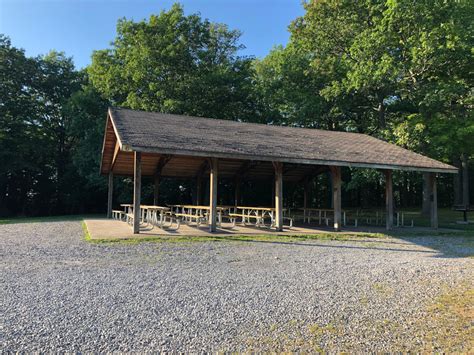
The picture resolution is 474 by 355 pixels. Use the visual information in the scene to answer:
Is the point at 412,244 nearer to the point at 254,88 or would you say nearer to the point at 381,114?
the point at 381,114

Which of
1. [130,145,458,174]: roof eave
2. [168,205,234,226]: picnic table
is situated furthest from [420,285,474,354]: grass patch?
[168,205,234,226]: picnic table

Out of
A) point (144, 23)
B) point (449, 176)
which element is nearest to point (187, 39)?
point (144, 23)

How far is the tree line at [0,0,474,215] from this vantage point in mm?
17016

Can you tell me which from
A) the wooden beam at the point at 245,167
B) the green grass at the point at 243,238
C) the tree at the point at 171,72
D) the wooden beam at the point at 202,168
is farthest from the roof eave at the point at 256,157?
the tree at the point at 171,72

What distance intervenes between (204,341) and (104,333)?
0.90 metres

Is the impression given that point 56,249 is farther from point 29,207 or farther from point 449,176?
point 449,176

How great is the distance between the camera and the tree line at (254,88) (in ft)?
55.8

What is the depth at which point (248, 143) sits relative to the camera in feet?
36.7

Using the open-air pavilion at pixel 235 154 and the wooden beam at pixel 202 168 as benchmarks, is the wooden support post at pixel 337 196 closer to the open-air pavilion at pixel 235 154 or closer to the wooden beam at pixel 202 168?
the open-air pavilion at pixel 235 154

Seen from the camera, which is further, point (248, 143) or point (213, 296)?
point (248, 143)

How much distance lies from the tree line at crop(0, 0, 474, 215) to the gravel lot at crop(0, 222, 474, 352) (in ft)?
38.9

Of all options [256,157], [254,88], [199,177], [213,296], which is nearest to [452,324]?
[213,296]

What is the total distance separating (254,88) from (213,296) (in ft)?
68.0

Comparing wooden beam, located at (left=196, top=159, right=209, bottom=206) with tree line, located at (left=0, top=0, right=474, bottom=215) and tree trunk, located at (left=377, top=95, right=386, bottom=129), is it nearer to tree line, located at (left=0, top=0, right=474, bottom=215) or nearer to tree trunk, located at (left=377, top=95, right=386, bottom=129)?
tree line, located at (left=0, top=0, right=474, bottom=215)
